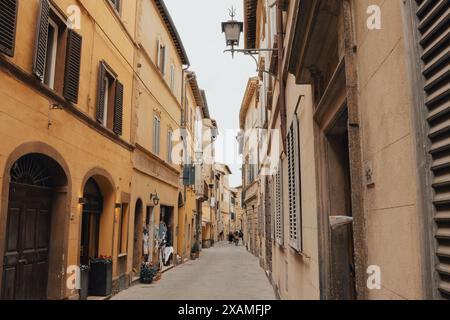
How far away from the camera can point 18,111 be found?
700 centimetres

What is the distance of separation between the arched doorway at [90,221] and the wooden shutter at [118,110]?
5.68 feet

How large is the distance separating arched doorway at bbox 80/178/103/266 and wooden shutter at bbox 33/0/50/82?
13.2ft

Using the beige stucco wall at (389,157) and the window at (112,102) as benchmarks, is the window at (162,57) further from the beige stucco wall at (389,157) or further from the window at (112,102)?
the beige stucco wall at (389,157)

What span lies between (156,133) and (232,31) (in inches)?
345

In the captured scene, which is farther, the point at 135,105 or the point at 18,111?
the point at 135,105

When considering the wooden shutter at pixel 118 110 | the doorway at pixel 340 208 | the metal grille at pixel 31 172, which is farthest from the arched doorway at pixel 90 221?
the doorway at pixel 340 208

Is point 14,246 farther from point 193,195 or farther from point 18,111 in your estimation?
point 193,195

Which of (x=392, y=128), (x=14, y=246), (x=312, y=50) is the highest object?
(x=312, y=50)

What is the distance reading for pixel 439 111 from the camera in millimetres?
1831

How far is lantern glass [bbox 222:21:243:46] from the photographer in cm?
935

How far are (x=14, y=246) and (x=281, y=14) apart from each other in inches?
Answer: 262

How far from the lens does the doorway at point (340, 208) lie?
4703 mm

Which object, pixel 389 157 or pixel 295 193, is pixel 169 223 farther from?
pixel 389 157
